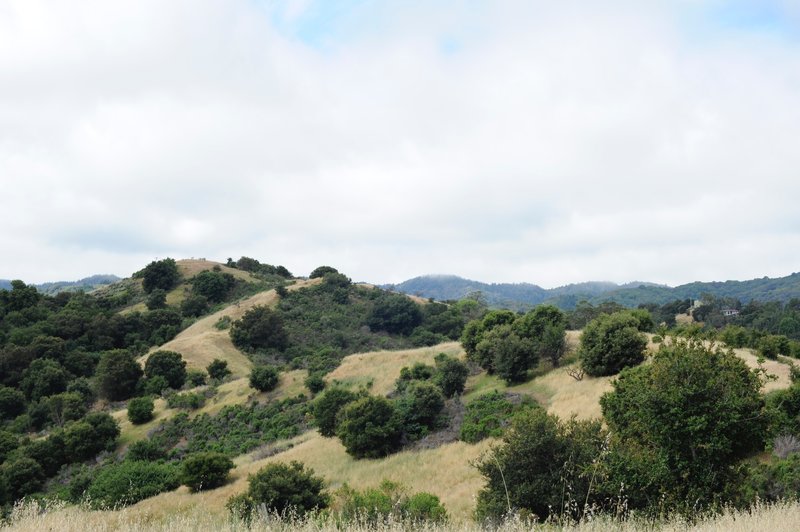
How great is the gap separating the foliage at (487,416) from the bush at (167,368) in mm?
28695

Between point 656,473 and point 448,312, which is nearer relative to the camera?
point 656,473

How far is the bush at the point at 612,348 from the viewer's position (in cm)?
2438

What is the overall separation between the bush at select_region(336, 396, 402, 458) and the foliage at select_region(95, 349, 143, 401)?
2818cm

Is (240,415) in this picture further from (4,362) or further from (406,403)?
(4,362)

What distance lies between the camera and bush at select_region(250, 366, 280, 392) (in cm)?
3769

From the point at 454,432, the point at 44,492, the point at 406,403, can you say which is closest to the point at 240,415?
the point at 44,492

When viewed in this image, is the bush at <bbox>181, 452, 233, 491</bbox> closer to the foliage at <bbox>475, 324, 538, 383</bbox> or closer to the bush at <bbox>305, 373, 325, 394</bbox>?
the bush at <bbox>305, 373, 325, 394</bbox>

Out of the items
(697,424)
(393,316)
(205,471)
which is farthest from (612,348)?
(393,316)

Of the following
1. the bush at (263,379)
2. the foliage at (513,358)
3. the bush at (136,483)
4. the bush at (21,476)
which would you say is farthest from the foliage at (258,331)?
the foliage at (513,358)

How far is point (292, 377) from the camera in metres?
40.2

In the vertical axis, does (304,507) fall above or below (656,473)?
below

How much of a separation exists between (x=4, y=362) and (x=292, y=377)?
29787 millimetres

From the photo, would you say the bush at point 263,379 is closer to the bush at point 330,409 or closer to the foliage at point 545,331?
the bush at point 330,409

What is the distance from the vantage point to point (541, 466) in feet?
37.2
